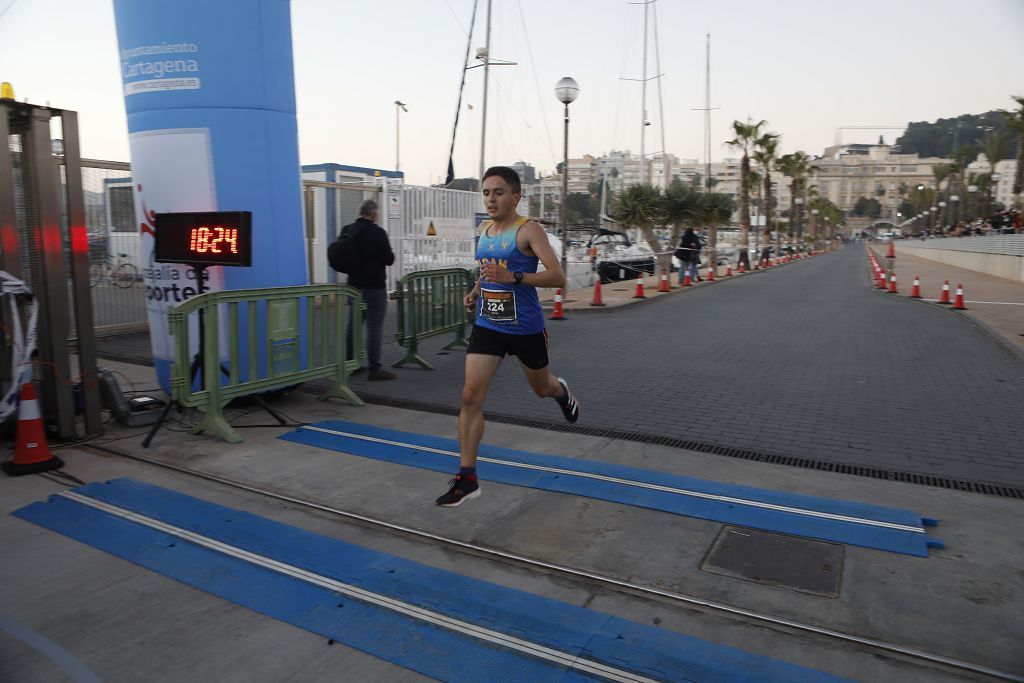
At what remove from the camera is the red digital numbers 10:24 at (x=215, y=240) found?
19.6ft

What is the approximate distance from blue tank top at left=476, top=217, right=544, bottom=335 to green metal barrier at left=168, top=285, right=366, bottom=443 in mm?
2529

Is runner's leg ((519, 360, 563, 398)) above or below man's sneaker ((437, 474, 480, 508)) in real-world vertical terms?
above

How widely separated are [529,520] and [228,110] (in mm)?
4711

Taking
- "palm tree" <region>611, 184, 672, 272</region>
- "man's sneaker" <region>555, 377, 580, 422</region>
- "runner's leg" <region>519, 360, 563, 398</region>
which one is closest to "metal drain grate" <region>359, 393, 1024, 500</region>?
"man's sneaker" <region>555, 377, 580, 422</region>

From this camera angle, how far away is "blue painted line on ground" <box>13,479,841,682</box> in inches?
114

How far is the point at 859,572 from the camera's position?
12.1ft

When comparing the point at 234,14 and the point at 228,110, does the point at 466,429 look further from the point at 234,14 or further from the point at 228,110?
the point at 234,14

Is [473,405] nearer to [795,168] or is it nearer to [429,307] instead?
[429,307]

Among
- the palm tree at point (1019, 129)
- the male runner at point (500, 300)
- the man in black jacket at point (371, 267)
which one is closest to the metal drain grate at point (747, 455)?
the man in black jacket at point (371, 267)

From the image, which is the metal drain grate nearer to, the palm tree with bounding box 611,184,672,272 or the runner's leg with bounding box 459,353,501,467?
the runner's leg with bounding box 459,353,501,467

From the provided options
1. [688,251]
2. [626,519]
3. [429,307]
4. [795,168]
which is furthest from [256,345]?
[795,168]

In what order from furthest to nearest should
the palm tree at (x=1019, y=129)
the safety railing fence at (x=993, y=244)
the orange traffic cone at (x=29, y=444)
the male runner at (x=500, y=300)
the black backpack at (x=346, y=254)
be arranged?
the palm tree at (x=1019, y=129) → the safety railing fence at (x=993, y=244) → the black backpack at (x=346, y=254) → the orange traffic cone at (x=29, y=444) → the male runner at (x=500, y=300)

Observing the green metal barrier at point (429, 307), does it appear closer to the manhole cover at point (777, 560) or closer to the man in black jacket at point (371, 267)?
the man in black jacket at point (371, 267)

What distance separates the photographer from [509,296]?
4516mm
